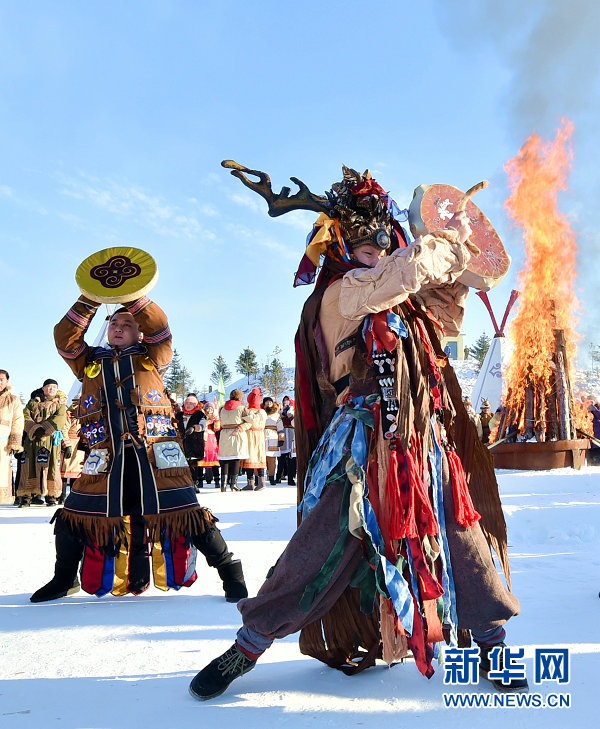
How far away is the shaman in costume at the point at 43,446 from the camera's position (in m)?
9.79

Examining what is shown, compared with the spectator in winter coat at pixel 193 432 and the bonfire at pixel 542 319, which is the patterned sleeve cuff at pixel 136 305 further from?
the bonfire at pixel 542 319

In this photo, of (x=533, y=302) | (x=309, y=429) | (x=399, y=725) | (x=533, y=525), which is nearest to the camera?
(x=399, y=725)

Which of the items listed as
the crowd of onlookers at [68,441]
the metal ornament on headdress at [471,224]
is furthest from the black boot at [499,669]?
the crowd of onlookers at [68,441]

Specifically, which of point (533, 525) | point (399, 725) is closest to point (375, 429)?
point (399, 725)

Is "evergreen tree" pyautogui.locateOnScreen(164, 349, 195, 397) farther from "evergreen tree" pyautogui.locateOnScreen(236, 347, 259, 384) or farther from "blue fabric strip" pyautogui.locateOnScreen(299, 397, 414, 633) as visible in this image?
"blue fabric strip" pyautogui.locateOnScreen(299, 397, 414, 633)

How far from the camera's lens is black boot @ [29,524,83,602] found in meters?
3.70

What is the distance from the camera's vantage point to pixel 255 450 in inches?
476

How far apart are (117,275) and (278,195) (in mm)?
1438

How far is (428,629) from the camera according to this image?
7.03ft

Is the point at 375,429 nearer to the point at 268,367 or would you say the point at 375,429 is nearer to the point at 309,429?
→ the point at 309,429

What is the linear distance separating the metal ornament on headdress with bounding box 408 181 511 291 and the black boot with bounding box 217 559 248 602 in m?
2.09

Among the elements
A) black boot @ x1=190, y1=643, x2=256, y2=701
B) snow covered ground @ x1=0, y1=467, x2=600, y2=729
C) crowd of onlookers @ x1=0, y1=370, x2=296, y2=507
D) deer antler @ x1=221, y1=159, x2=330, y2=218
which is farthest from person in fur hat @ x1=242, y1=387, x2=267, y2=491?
black boot @ x1=190, y1=643, x2=256, y2=701

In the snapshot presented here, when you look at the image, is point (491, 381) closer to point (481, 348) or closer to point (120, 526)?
point (120, 526)

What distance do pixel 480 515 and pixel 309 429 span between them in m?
0.73
